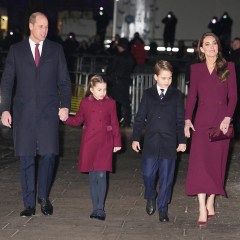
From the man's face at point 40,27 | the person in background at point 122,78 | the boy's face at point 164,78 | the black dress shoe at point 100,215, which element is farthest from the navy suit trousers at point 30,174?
the person in background at point 122,78

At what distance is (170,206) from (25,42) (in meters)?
2.44

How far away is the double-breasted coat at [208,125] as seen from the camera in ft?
29.7

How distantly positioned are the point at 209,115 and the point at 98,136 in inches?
45.1

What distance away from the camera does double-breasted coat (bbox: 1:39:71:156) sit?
9203 millimetres

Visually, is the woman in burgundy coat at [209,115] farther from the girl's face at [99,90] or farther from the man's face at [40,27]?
the man's face at [40,27]

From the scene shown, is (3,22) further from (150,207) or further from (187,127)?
(187,127)

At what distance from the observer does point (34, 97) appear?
9195mm

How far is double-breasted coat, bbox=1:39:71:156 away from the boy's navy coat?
0.81m

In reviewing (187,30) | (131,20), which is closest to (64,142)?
(131,20)

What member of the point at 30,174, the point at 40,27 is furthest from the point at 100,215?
the point at 40,27

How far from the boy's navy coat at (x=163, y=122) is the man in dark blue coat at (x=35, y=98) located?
2.65 ft

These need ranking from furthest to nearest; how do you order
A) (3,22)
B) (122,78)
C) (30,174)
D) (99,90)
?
(3,22) → (122,78) → (30,174) → (99,90)

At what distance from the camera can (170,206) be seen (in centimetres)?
1005

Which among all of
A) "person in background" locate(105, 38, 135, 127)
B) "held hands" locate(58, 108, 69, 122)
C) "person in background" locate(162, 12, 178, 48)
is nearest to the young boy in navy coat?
"held hands" locate(58, 108, 69, 122)
